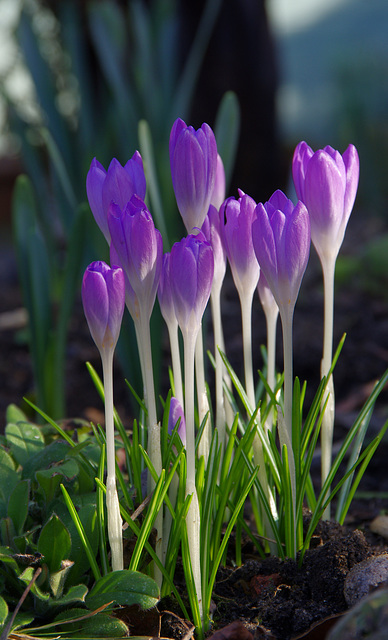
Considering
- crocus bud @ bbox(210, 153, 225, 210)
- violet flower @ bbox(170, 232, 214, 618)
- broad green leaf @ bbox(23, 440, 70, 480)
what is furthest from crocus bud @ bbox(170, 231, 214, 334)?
broad green leaf @ bbox(23, 440, 70, 480)

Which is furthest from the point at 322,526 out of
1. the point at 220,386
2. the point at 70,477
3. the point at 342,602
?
the point at 70,477

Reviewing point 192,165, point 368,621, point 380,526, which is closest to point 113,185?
point 192,165

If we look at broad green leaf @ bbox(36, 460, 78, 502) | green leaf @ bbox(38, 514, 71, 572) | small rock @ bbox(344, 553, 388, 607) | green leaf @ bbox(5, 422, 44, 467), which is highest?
green leaf @ bbox(5, 422, 44, 467)

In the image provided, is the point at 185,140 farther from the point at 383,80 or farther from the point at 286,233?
the point at 383,80

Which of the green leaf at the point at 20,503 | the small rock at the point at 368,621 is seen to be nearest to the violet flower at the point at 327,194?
the small rock at the point at 368,621

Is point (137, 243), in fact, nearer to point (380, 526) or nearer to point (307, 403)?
point (380, 526)

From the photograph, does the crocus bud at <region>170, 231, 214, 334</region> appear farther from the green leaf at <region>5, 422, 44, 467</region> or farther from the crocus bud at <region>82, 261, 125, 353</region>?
the green leaf at <region>5, 422, 44, 467</region>

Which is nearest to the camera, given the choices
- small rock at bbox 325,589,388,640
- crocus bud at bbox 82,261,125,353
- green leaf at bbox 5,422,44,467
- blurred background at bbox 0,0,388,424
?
small rock at bbox 325,589,388,640
